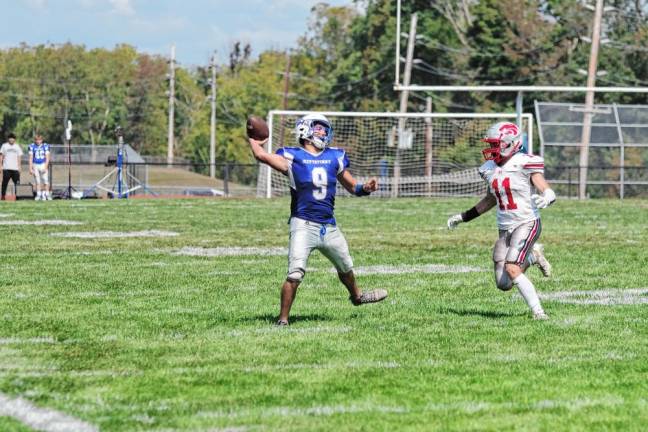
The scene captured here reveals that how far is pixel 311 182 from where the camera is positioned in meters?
9.13

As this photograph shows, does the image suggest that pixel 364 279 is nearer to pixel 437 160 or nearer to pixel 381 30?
pixel 437 160

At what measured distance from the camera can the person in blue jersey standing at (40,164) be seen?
31.2 m

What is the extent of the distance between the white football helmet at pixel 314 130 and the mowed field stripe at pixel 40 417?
362 centimetres

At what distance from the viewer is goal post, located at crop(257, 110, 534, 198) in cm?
3884

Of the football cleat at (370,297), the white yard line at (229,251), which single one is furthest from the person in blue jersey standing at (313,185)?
the white yard line at (229,251)

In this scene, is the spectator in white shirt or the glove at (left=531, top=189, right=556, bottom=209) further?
the spectator in white shirt

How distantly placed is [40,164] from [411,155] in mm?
13961

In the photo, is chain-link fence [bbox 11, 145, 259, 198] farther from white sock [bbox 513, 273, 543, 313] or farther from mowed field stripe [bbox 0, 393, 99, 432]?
mowed field stripe [bbox 0, 393, 99, 432]

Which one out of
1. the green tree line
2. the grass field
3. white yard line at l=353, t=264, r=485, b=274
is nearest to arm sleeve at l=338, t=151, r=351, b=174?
the grass field

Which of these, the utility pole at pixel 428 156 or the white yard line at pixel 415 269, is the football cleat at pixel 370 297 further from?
the utility pole at pixel 428 156

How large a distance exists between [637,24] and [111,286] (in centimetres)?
5822

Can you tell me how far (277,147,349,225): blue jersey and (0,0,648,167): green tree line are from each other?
4570 centimetres

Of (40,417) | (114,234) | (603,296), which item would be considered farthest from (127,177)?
(40,417)

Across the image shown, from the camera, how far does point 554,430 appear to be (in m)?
5.42
